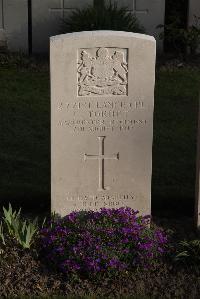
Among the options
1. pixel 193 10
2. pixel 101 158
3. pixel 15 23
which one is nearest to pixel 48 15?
pixel 15 23

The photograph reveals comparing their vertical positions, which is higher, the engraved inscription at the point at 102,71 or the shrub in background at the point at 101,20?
the shrub in background at the point at 101,20

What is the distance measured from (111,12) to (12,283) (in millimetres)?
7765

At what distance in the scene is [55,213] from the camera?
621 centimetres

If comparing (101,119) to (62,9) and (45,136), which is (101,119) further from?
(62,9)

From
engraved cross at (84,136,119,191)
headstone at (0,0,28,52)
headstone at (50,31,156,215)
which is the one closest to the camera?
headstone at (50,31,156,215)

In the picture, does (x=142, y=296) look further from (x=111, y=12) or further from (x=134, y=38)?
(x=111, y=12)

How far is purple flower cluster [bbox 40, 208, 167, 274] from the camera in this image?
5453 mm

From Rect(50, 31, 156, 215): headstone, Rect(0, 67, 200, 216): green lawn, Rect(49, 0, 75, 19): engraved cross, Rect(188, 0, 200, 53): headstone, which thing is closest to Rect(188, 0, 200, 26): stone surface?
Rect(188, 0, 200, 53): headstone

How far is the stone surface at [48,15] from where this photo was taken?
1277cm

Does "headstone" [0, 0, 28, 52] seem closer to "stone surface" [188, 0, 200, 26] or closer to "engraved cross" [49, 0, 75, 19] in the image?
"engraved cross" [49, 0, 75, 19]

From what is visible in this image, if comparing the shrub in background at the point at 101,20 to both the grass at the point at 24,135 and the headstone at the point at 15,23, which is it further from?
the grass at the point at 24,135

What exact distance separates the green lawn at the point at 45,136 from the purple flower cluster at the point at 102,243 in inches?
40.2

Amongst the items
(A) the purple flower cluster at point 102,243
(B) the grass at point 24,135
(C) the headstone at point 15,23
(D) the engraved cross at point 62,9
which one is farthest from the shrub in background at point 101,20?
(A) the purple flower cluster at point 102,243

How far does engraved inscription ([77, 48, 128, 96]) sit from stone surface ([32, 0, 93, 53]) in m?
7.16
